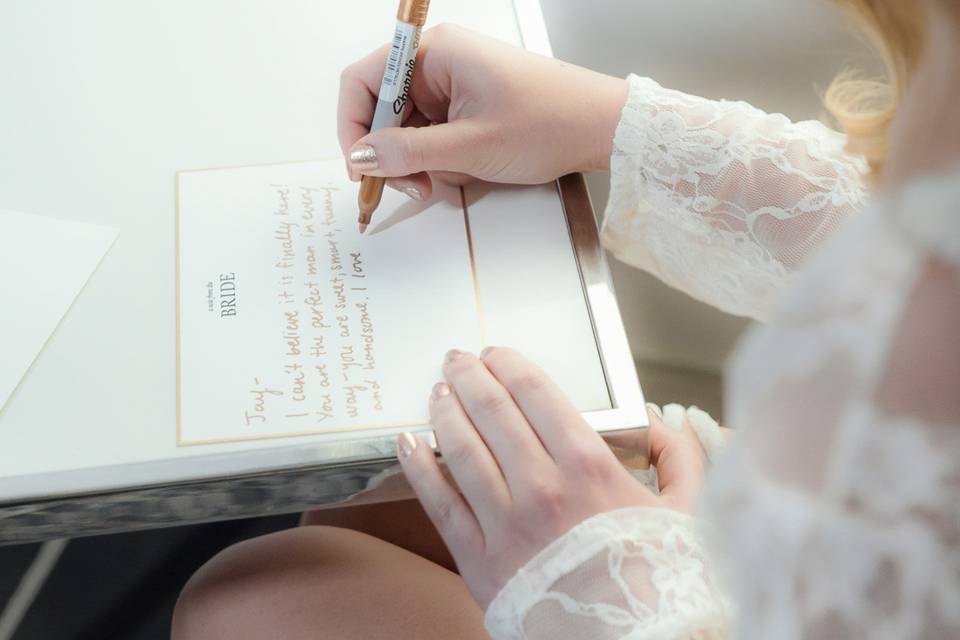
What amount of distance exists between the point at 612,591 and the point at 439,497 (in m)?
0.10

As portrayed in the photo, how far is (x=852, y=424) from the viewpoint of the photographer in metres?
0.25

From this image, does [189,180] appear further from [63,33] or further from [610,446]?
[610,446]

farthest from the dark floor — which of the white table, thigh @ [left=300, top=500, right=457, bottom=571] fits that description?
the white table

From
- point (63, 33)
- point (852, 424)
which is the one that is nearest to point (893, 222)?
point (852, 424)

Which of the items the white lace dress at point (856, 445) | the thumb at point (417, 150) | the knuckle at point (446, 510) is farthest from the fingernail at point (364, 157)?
the white lace dress at point (856, 445)

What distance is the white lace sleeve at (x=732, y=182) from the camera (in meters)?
0.59

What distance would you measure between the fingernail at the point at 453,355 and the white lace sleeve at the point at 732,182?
0.69 ft

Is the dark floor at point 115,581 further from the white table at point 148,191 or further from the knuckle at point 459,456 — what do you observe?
the knuckle at point 459,456

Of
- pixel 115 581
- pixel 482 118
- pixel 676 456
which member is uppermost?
pixel 482 118

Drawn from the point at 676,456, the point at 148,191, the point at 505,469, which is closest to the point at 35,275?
the point at 148,191

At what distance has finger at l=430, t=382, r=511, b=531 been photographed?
17.9 inches

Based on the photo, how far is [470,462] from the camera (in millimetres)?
459

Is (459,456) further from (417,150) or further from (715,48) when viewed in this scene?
(715,48)

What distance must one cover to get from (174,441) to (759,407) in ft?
1.06
